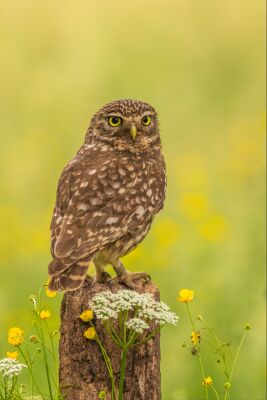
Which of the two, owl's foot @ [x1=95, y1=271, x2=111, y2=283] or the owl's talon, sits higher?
owl's foot @ [x1=95, y1=271, x2=111, y2=283]

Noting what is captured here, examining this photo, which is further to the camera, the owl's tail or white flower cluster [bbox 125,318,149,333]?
the owl's tail

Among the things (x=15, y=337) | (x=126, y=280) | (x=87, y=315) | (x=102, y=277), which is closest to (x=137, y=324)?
(x=87, y=315)

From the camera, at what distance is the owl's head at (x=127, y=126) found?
665cm

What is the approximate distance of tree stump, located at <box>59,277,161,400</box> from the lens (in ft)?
19.2

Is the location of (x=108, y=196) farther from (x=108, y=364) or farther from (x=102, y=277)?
(x=108, y=364)

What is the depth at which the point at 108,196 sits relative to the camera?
20.3 ft

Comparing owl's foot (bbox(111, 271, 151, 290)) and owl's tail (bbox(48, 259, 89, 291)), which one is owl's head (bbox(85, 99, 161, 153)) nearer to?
owl's foot (bbox(111, 271, 151, 290))

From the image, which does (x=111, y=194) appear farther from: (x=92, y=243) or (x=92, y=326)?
(x=92, y=326)

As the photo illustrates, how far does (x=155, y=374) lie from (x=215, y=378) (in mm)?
1640

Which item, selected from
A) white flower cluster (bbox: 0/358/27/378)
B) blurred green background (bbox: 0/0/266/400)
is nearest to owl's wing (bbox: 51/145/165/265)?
white flower cluster (bbox: 0/358/27/378)

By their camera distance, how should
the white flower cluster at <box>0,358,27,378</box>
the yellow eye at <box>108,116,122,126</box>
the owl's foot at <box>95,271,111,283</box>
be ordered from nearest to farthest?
the white flower cluster at <box>0,358,27,378</box> < the owl's foot at <box>95,271,111,283</box> < the yellow eye at <box>108,116,122,126</box>

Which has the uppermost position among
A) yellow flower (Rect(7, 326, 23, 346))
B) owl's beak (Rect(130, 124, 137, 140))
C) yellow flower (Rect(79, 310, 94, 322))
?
owl's beak (Rect(130, 124, 137, 140))

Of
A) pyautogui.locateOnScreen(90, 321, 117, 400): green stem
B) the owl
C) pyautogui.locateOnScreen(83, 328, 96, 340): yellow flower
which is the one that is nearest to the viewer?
pyautogui.locateOnScreen(90, 321, 117, 400): green stem

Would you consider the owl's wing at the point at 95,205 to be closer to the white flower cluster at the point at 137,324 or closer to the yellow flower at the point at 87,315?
the yellow flower at the point at 87,315
